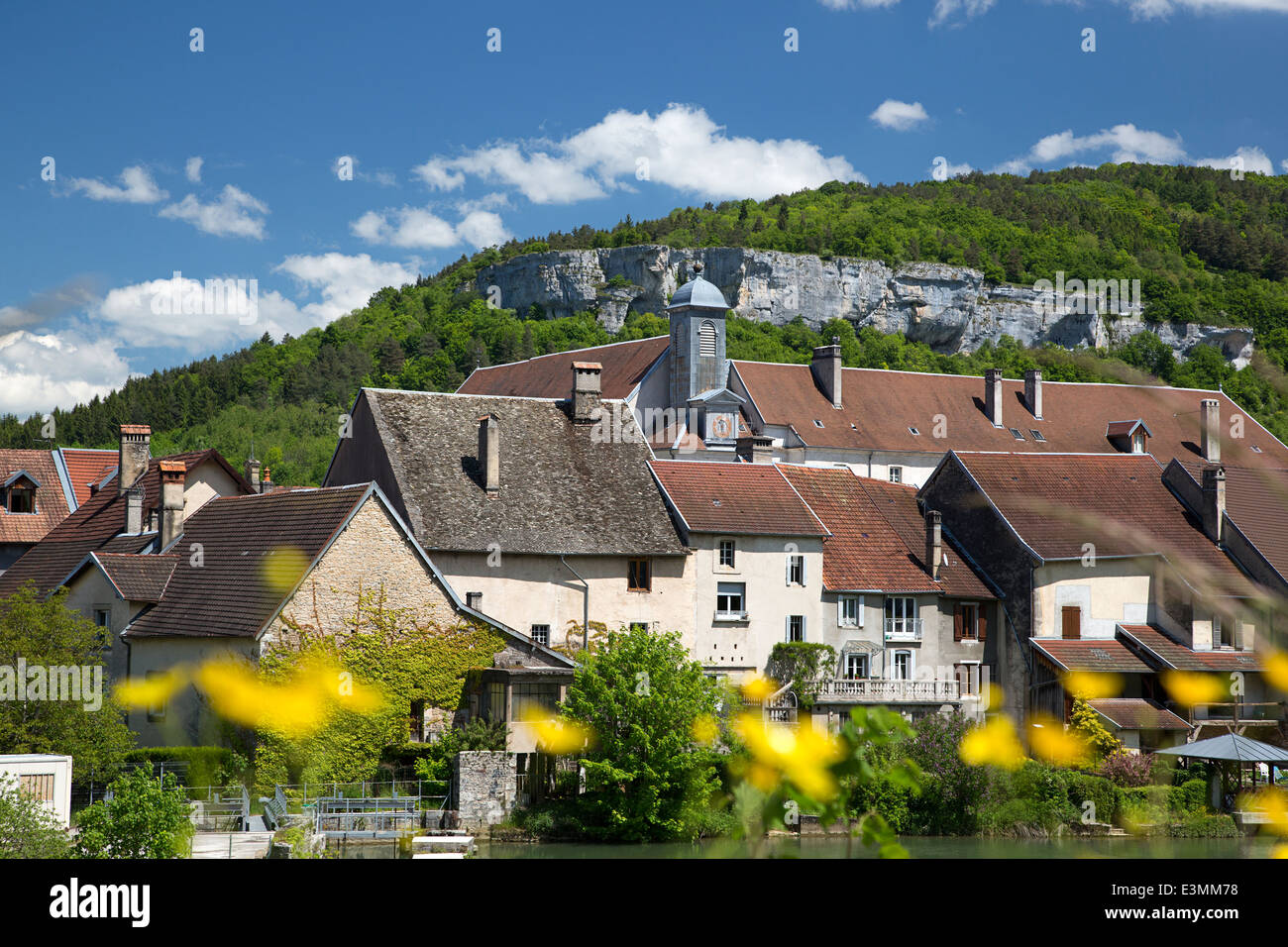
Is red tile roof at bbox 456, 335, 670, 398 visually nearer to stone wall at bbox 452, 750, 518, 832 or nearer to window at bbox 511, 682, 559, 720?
window at bbox 511, 682, 559, 720

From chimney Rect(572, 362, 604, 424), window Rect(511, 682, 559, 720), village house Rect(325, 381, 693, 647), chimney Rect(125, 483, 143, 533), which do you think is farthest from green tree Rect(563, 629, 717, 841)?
chimney Rect(125, 483, 143, 533)

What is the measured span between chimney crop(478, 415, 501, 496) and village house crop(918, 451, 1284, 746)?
14273mm

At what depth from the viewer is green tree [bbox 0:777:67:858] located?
1884cm

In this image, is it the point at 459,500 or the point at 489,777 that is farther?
the point at 459,500

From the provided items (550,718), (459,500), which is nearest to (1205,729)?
(550,718)

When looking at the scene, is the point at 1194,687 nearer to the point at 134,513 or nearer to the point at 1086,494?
the point at 1086,494

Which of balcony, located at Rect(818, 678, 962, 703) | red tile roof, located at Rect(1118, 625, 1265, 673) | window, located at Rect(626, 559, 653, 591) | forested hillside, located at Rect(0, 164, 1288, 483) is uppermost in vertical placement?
forested hillside, located at Rect(0, 164, 1288, 483)

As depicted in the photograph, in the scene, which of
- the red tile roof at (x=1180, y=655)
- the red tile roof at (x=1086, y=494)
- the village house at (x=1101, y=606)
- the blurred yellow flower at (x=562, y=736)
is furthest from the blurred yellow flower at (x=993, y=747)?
the blurred yellow flower at (x=562, y=736)

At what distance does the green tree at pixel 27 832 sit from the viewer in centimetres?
1884

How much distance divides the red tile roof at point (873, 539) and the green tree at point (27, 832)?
27.6m
